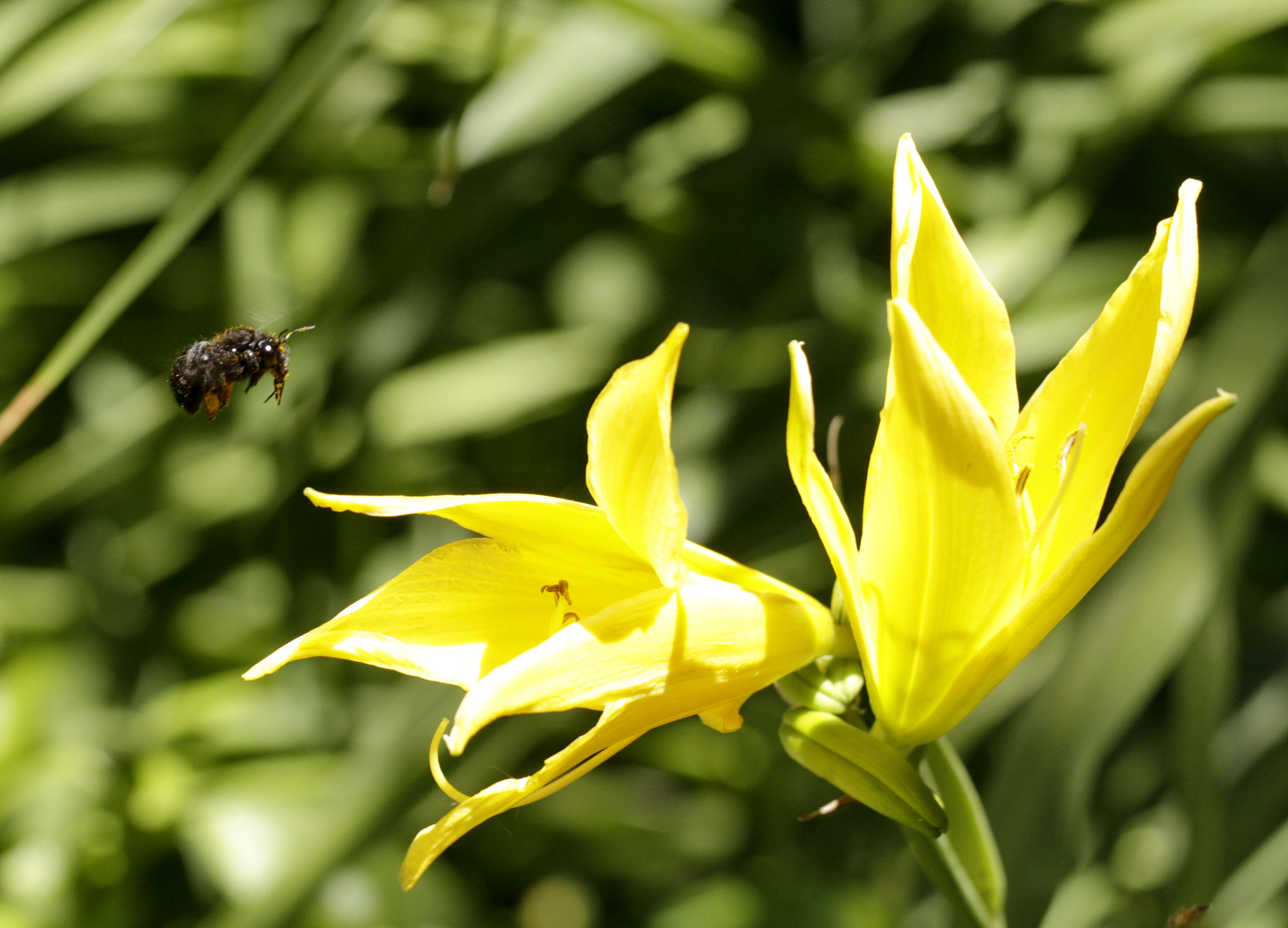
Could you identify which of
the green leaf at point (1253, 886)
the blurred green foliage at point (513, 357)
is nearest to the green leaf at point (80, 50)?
the blurred green foliage at point (513, 357)

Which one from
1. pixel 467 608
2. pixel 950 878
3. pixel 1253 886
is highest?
pixel 467 608

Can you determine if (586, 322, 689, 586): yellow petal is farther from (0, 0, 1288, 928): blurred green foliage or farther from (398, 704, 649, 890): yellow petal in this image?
→ (0, 0, 1288, 928): blurred green foliage

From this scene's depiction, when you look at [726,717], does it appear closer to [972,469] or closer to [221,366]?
[972,469]

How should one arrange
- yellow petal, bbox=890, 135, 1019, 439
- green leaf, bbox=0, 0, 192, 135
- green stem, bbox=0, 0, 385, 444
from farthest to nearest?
green leaf, bbox=0, 0, 192, 135 → green stem, bbox=0, 0, 385, 444 → yellow petal, bbox=890, 135, 1019, 439

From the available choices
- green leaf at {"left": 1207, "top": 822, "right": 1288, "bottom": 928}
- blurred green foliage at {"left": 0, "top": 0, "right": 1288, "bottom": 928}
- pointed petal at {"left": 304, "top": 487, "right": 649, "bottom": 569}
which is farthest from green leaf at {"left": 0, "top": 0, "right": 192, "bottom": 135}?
green leaf at {"left": 1207, "top": 822, "right": 1288, "bottom": 928}

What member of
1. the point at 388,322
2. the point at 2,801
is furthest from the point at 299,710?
the point at 388,322

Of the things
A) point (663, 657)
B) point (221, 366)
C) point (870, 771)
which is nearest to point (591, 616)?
point (663, 657)
